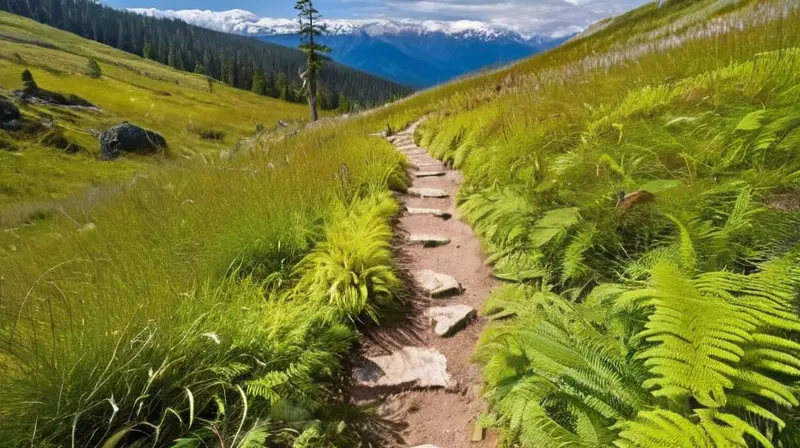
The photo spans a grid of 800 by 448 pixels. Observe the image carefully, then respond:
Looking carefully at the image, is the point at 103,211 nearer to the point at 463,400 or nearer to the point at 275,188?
the point at 275,188

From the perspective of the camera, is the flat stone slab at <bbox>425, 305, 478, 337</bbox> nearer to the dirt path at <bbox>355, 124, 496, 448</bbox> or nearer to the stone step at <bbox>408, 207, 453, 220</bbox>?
the dirt path at <bbox>355, 124, 496, 448</bbox>

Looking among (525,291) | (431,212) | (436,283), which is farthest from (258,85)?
(525,291)

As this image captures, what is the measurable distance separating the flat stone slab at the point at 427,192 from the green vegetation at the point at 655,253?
104cm

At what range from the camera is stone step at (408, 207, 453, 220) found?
6.00 meters

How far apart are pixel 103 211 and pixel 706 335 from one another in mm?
5400

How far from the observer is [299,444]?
7.40ft

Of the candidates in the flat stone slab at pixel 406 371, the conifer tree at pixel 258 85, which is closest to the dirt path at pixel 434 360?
the flat stone slab at pixel 406 371

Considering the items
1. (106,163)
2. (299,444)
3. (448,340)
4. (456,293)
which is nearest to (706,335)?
(299,444)

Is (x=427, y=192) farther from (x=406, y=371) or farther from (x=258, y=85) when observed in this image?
(x=258, y=85)

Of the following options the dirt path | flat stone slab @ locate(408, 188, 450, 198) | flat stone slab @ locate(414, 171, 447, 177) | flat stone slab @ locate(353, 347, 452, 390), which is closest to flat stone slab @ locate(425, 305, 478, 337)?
the dirt path

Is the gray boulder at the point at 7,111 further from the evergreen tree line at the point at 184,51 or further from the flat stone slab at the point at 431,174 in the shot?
the evergreen tree line at the point at 184,51

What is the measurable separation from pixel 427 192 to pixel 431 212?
88 cm

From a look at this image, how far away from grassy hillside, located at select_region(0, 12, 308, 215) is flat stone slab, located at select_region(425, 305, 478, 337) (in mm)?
4701

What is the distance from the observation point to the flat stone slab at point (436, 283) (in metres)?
4.06
